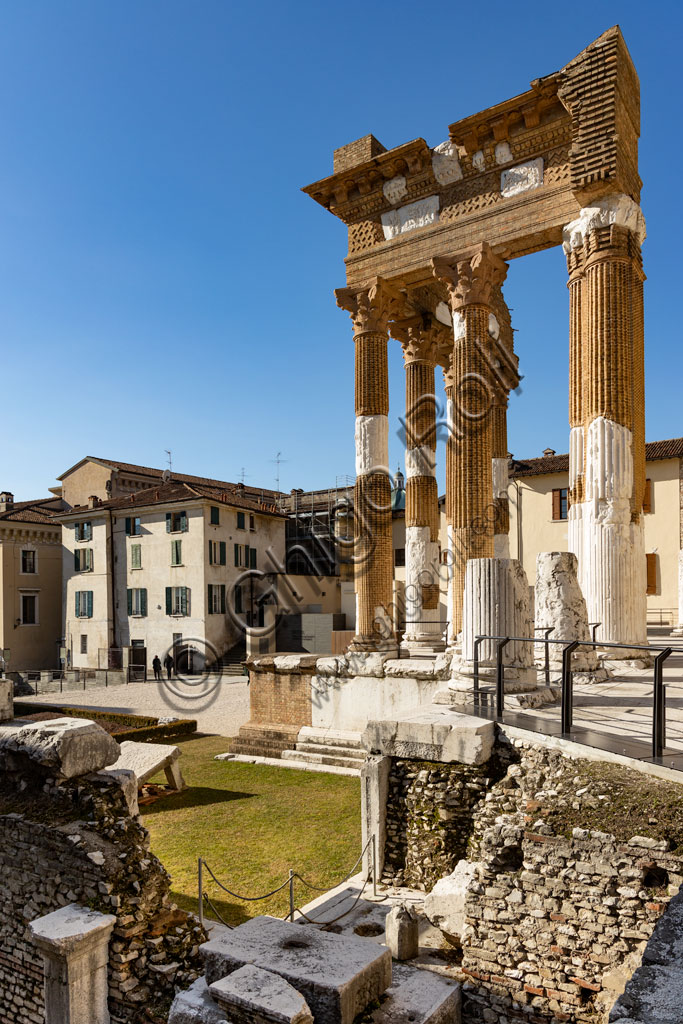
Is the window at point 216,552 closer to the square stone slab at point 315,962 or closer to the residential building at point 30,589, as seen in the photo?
the residential building at point 30,589

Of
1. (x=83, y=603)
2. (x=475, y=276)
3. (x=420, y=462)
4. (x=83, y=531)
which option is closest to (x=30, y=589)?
(x=83, y=603)

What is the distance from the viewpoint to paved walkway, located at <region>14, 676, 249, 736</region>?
20547 mm

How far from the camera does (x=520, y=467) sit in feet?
101

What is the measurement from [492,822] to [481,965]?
3.41 ft

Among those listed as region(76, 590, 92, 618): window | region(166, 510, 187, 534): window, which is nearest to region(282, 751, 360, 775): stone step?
region(166, 510, 187, 534): window

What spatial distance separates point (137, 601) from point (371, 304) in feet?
73.8

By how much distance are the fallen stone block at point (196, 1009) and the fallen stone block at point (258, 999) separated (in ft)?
0.20

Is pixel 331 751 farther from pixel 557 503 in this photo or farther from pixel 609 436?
pixel 557 503

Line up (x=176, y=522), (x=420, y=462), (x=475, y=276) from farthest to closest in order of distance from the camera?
(x=176, y=522) < (x=420, y=462) < (x=475, y=276)

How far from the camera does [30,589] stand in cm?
3547

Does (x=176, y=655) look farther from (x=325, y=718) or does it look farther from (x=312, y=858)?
(x=312, y=858)

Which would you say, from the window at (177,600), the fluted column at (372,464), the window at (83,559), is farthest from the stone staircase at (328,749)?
the window at (83,559)

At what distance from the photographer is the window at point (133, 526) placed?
107 feet

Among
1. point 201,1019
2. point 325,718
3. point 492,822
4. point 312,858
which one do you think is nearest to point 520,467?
point 325,718
